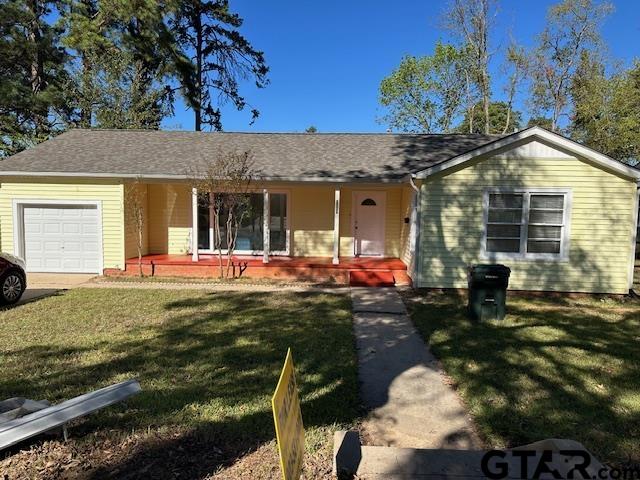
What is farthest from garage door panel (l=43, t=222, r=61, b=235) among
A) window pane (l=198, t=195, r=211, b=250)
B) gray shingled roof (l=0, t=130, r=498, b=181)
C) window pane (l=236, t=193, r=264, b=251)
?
window pane (l=236, t=193, r=264, b=251)

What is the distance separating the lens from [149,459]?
3.52m

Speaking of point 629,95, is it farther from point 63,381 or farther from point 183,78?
point 63,381

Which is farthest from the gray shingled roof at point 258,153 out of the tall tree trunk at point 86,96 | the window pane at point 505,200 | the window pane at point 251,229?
the tall tree trunk at point 86,96

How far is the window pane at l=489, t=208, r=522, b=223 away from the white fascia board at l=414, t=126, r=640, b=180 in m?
1.48

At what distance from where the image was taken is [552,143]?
1048 cm

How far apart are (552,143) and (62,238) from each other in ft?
44.2

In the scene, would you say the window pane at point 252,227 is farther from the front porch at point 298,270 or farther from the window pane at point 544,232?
the window pane at point 544,232

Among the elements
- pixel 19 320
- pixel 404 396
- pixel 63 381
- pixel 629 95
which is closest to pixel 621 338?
pixel 404 396

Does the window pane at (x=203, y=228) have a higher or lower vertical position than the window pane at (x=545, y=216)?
lower

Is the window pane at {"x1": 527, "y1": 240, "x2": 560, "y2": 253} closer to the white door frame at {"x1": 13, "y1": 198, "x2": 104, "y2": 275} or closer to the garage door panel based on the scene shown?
the white door frame at {"x1": 13, "y1": 198, "x2": 104, "y2": 275}

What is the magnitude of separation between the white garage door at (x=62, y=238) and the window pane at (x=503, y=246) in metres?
10.8

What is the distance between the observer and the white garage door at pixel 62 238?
505 inches

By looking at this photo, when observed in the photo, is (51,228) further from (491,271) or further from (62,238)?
(491,271)

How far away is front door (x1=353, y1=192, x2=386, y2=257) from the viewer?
1416 centimetres
